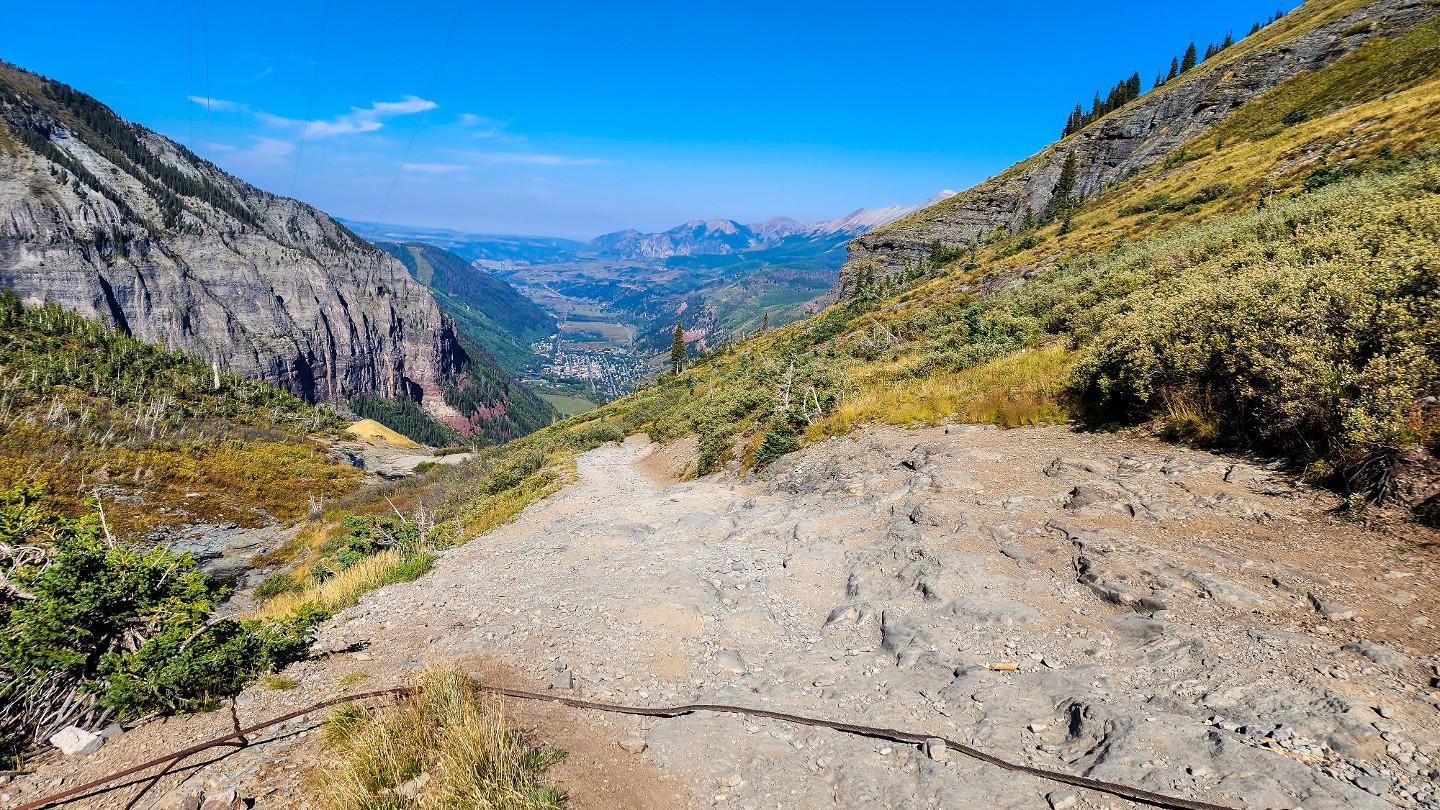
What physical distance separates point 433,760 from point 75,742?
350 centimetres

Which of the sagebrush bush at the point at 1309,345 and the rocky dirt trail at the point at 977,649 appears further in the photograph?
the sagebrush bush at the point at 1309,345

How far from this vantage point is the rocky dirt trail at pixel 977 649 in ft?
13.7

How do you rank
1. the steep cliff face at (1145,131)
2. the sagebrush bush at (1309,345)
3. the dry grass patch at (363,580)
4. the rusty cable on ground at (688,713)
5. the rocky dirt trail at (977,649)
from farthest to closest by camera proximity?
the steep cliff face at (1145,131), the dry grass patch at (363,580), the sagebrush bush at (1309,345), the rocky dirt trail at (977,649), the rusty cable on ground at (688,713)

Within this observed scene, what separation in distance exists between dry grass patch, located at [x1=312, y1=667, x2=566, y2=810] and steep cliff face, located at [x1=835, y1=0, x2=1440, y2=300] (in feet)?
304

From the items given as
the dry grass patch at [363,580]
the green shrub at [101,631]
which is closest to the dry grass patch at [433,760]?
the green shrub at [101,631]

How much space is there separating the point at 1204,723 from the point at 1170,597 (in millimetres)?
2131

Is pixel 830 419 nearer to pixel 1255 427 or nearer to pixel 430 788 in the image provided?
pixel 1255 427

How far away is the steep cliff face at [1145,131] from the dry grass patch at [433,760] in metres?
92.6

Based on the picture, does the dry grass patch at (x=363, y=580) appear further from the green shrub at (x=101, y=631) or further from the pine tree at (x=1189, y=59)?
the pine tree at (x=1189, y=59)

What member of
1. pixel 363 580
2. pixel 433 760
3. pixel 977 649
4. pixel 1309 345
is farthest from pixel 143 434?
pixel 1309 345

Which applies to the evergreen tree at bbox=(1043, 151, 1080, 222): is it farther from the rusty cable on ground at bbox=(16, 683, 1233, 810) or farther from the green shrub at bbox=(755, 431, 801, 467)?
the rusty cable on ground at bbox=(16, 683, 1233, 810)

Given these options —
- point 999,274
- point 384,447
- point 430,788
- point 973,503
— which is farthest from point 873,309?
point 384,447

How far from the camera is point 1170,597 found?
Answer: 6.07 meters

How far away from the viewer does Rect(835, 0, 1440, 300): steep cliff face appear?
2766 inches
